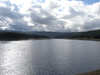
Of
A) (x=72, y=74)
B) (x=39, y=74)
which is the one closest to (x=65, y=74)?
(x=72, y=74)

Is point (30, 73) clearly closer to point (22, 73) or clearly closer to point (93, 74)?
point (22, 73)

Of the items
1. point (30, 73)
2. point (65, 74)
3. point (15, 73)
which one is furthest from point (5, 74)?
point (65, 74)

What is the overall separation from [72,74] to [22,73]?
28.8 ft

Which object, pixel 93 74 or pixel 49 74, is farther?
pixel 49 74

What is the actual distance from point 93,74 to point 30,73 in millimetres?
10541

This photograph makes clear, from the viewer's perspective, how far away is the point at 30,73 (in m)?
21.6

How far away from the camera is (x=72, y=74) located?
20953 millimetres

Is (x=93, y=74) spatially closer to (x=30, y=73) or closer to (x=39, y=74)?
(x=39, y=74)

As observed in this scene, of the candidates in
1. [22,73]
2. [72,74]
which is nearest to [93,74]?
[72,74]

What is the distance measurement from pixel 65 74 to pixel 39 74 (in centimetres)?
448

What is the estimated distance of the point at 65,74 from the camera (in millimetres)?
20953

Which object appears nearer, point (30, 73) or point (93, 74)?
point (93, 74)

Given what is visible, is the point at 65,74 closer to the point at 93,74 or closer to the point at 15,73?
the point at 93,74

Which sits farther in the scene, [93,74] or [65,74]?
[65,74]
